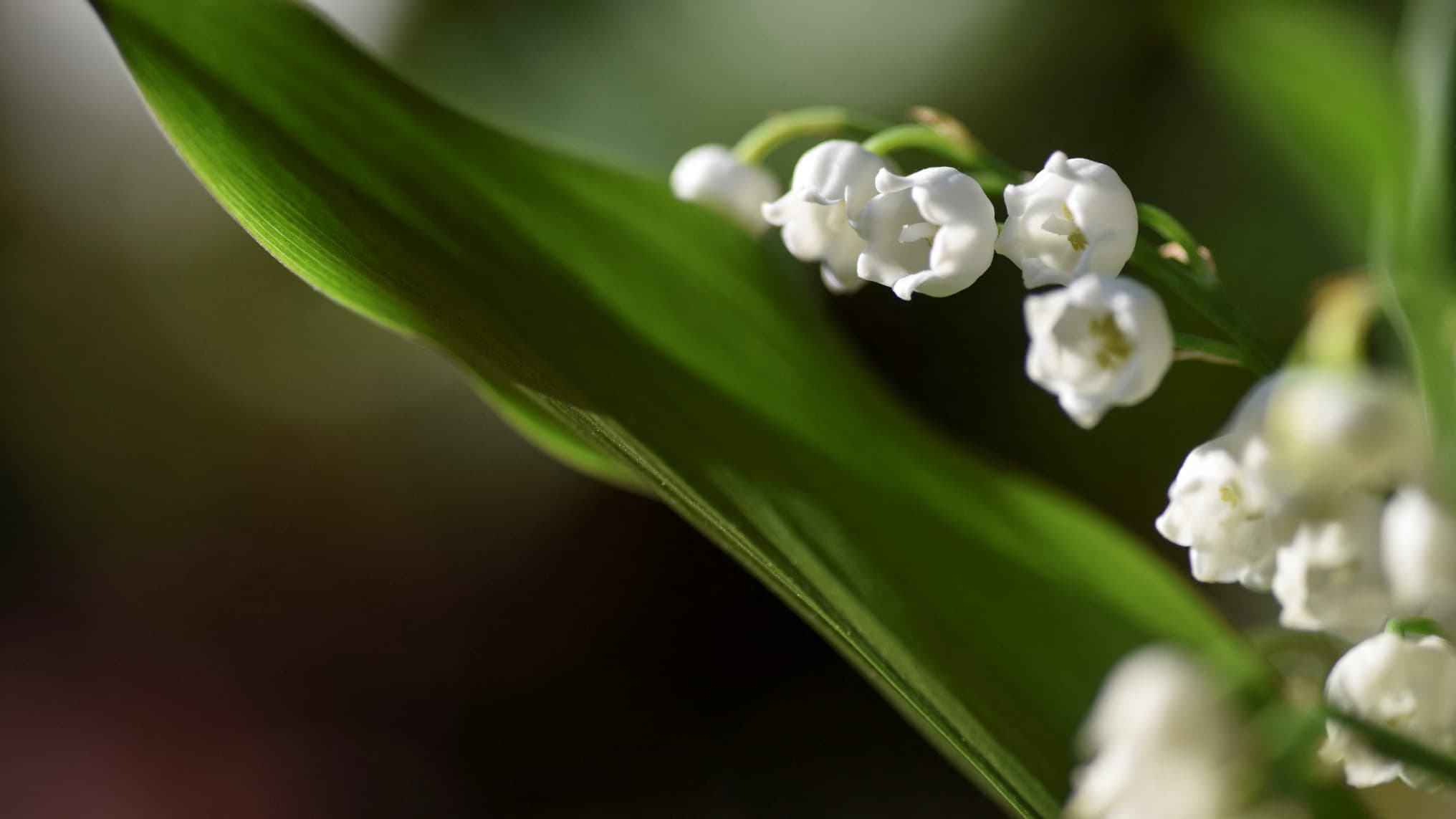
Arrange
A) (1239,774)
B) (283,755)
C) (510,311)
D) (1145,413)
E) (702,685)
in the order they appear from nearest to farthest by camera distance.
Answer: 1. (1239,774)
2. (510,311)
3. (1145,413)
4. (283,755)
5. (702,685)

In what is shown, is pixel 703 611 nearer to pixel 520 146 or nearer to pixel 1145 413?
pixel 1145 413

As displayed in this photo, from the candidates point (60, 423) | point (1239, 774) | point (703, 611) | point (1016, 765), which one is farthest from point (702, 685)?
point (1239, 774)

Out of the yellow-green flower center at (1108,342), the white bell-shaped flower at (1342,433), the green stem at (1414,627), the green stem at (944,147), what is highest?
the green stem at (944,147)

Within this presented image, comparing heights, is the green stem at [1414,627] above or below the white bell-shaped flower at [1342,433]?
below

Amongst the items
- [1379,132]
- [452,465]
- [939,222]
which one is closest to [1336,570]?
[939,222]

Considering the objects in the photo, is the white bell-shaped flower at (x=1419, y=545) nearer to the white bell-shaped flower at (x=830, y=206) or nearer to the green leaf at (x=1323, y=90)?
the white bell-shaped flower at (x=830, y=206)

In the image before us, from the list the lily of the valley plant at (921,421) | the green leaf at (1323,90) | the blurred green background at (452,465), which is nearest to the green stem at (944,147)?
the lily of the valley plant at (921,421)

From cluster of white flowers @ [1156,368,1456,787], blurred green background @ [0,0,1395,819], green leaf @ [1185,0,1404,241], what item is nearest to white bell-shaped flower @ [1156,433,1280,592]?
cluster of white flowers @ [1156,368,1456,787]
